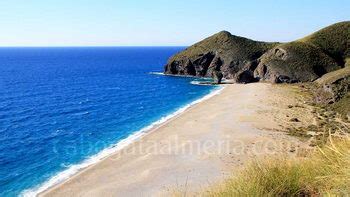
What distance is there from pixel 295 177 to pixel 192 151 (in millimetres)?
31107

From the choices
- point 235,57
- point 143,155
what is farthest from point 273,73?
point 143,155

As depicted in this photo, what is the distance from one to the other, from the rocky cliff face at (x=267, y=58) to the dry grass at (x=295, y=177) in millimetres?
88603

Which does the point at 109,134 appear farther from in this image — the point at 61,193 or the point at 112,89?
the point at 112,89

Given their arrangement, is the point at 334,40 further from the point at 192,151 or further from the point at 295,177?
the point at 295,177

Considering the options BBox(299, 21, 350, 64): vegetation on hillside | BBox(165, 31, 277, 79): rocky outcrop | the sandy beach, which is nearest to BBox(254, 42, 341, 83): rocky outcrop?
BBox(299, 21, 350, 64): vegetation on hillside

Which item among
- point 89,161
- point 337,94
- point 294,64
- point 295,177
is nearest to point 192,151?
point 89,161

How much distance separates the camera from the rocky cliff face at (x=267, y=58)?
102500 mm

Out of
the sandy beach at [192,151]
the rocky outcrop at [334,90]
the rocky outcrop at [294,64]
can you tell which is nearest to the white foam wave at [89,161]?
the sandy beach at [192,151]

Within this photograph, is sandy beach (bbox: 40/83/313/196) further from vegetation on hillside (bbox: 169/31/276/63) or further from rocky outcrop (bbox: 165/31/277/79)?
vegetation on hillside (bbox: 169/31/276/63)

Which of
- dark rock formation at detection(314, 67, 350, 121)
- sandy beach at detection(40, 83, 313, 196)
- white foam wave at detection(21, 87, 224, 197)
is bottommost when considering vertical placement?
white foam wave at detection(21, 87, 224, 197)

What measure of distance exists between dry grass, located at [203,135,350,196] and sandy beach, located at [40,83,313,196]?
1021cm

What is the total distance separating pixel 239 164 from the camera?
120ft

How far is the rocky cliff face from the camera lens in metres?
102

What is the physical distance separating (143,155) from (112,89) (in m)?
64.3
